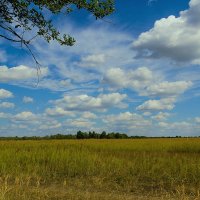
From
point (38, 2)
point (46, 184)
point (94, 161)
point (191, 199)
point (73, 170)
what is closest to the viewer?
point (38, 2)

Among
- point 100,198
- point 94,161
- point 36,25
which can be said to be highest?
point 36,25

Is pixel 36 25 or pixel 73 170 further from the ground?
pixel 36 25

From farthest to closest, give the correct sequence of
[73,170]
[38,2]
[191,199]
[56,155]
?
[56,155] < [73,170] < [191,199] < [38,2]

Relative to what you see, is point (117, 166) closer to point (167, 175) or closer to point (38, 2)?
point (167, 175)

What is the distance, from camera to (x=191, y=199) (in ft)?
33.2

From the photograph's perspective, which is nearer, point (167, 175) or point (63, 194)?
point (63, 194)

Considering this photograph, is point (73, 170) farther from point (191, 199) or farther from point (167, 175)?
point (191, 199)

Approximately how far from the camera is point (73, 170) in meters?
15.8

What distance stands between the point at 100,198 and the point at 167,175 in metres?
5.25

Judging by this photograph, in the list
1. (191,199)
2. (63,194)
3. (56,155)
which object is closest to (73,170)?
(56,155)

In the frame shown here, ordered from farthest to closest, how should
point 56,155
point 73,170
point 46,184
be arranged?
point 56,155
point 73,170
point 46,184

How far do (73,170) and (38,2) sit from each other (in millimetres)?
8092

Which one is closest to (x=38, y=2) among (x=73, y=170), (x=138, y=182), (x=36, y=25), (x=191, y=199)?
(x=36, y=25)

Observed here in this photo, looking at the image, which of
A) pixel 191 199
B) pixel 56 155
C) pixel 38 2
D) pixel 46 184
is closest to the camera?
A: pixel 38 2
